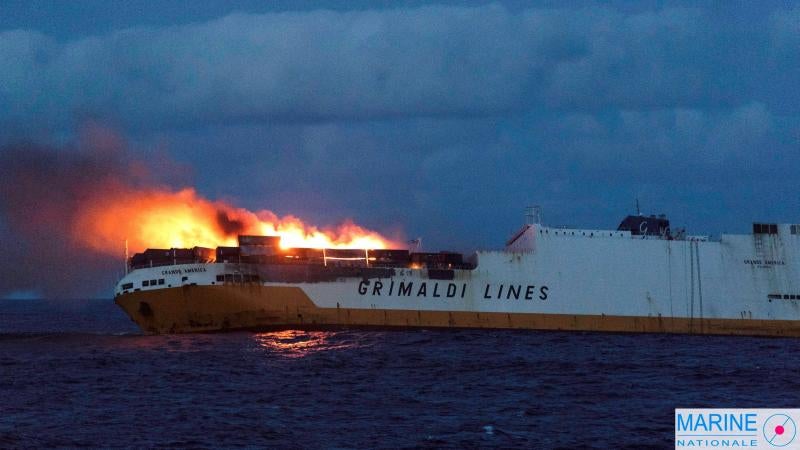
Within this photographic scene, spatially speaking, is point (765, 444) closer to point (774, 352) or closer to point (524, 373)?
point (524, 373)

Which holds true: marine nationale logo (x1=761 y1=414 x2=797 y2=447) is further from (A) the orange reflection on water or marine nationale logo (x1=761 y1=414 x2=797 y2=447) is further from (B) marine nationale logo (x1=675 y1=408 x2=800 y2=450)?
(A) the orange reflection on water

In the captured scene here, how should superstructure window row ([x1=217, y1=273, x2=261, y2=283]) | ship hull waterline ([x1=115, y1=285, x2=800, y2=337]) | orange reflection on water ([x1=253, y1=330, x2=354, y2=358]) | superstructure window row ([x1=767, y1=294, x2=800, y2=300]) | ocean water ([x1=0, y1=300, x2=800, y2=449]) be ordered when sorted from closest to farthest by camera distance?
1. ocean water ([x1=0, y1=300, x2=800, y2=449])
2. orange reflection on water ([x1=253, y1=330, x2=354, y2=358])
3. superstructure window row ([x1=217, y1=273, x2=261, y2=283])
4. ship hull waterline ([x1=115, y1=285, x2=800, y2=337])
5. superstructure window row ([x1=767, y1=294, x2=800, y2=300])

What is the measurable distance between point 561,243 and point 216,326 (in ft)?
78.6

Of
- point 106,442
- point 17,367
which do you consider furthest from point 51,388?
point 106,442

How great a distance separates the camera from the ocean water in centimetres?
2970

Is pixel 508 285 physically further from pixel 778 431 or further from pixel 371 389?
pixel 778 431

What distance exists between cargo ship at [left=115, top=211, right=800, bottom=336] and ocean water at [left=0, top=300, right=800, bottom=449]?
1882mm

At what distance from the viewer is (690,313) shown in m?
66.6

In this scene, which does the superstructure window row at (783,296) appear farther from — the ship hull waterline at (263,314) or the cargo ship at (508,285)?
the ship hull waterline at (263,314)

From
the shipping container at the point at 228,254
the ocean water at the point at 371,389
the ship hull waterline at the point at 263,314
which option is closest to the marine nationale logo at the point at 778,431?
the ocean water at the point at 371,389

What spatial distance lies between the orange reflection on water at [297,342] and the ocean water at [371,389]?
11 cm

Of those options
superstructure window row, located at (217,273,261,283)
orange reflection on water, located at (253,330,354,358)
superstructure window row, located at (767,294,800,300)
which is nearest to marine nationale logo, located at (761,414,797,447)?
orange reflection on water, located at (253,330,354,358)

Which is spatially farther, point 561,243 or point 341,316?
point 561,243

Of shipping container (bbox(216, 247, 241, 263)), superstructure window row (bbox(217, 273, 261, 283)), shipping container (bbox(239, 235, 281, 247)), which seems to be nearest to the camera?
superstructure window row (bbox(217, 273, 261, 283))
